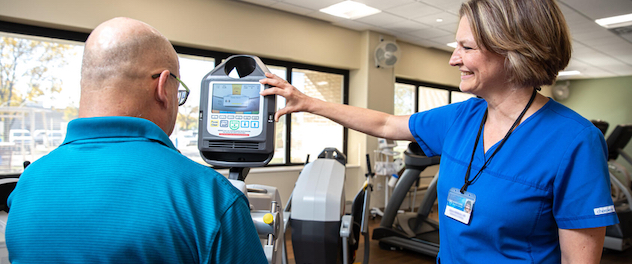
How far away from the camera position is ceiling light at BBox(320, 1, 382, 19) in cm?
425

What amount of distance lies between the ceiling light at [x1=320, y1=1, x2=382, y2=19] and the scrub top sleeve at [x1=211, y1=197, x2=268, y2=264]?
151 inches

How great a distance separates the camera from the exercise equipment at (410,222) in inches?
150

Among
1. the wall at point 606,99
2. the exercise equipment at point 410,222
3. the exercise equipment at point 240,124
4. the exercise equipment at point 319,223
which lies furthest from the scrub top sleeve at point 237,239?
the wall at point 606,99

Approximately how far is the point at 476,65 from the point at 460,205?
0.35 meters

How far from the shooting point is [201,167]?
0.67 metres

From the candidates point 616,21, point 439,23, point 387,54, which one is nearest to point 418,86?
point 387,54

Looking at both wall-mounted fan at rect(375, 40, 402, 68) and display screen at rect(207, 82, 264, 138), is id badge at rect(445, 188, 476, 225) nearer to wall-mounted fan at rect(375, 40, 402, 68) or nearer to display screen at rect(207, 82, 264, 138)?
display screen at rect(207, 82, 264, 138)

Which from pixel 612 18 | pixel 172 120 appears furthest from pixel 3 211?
pixel 612 18

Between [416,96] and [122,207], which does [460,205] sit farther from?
[416,96]

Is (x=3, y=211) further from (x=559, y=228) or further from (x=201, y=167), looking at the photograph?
(x=559, y=228)

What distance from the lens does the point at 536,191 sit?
0.86 meters

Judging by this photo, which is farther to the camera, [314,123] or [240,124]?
[314,123]

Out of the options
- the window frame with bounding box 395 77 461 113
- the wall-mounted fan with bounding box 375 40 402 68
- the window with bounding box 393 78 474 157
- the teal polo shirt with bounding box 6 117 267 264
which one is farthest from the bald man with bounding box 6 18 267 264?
the window frame with bounding box 395 77 461 113

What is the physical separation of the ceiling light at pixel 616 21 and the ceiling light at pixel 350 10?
275cm
